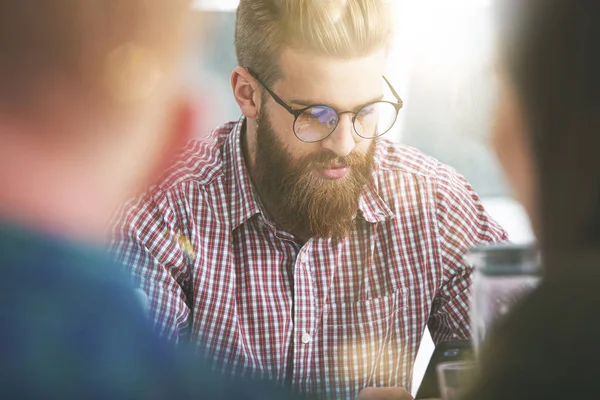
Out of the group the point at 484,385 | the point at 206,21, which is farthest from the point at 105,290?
the point at 484,385

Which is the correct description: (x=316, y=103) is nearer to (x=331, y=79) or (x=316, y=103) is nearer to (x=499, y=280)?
(x=331, y=79)

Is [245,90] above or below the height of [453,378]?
above

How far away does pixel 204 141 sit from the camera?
96cm

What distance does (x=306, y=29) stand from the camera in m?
0.84

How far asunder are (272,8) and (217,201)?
295 mm

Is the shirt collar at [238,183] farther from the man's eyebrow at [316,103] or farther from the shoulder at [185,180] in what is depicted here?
the man's eyebrow at [316,103]

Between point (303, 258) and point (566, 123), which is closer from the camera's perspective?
point (566, 123)

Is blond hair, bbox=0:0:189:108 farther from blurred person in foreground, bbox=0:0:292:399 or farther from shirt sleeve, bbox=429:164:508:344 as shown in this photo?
shirt sleeve, bbox=429:164:508:344

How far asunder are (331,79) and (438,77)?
18 centimetres

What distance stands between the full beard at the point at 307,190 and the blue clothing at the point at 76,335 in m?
0.25

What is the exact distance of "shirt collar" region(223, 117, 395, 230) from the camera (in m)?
0.94

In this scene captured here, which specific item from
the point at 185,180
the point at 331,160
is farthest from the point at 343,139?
the point at 185,180

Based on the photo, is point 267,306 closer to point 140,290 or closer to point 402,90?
point 140,290

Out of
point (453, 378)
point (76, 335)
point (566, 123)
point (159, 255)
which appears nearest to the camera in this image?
point (566, 123)
